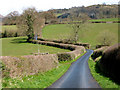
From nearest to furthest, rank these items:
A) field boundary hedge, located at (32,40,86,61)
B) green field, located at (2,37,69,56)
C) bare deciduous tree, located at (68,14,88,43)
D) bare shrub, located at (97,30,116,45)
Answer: field boundary hedge, located at (32,40,86,61) < green field, located at (2,37,69,56) < bare shrub, located at (97,30,116,45) < bare deciduous tree, located at (68,14,88,43)

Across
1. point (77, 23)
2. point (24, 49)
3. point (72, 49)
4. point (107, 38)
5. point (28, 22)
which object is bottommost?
point (72, 49)

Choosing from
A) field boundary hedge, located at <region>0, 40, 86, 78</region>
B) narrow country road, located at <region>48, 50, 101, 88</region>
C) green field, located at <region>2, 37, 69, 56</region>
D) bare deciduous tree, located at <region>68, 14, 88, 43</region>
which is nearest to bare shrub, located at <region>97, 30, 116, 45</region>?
bare deciduous tree, located at <region>68, 14, 88, 43</region>

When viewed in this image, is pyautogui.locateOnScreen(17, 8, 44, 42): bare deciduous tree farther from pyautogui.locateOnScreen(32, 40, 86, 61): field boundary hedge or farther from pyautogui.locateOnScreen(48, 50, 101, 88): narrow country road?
pyautogui.locateOnScreen(48, 50, 101, 88): narrow country road

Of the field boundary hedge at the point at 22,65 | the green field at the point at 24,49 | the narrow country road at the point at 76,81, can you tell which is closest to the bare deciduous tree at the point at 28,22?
the green field at the point at 24,49

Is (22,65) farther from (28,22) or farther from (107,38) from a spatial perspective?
(28,22)

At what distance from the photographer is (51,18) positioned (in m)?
132

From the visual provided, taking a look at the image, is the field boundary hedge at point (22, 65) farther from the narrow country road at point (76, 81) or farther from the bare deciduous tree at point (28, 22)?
the bare deciduous tree at point (28, 22)

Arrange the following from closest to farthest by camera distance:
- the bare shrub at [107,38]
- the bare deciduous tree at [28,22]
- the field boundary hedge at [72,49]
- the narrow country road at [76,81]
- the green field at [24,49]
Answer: the narrow country road at [76,81] → the field boundary hedge at [72,49] → the green field at [24,49] → the bare shrub at [107,38] → the bare deciduous tree at [28,22]

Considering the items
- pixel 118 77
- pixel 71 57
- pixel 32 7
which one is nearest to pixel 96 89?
pixel 118 77

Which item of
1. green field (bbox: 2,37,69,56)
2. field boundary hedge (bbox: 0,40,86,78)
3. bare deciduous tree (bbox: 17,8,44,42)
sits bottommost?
green field (bbox: 2,37,69,56)

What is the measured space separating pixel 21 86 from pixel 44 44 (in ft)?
167

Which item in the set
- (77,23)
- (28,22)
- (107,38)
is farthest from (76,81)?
(77,23)

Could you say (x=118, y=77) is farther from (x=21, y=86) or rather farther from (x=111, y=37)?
(x=111, y=37)

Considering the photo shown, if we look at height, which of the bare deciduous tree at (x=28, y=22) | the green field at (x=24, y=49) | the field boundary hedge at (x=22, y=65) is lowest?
the green field at (x=24, y=49)
